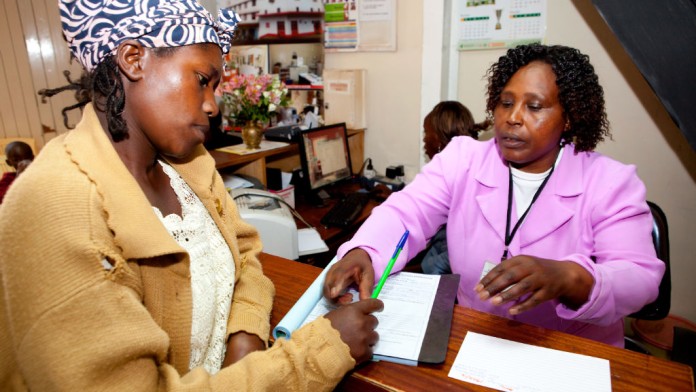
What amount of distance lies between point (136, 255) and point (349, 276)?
51 centimetres

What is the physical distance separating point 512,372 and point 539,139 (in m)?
0.76

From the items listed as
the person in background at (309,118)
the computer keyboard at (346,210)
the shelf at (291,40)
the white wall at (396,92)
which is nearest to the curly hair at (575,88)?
the computer keyboard at (346,210)

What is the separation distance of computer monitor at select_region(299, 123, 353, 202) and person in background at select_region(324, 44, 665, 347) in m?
1.24

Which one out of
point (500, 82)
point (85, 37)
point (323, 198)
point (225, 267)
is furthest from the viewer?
point (323, 198)

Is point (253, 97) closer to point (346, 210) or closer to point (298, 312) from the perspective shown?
point (346, 210)

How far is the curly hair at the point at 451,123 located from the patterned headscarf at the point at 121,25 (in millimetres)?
1911

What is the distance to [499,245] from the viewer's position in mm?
1364

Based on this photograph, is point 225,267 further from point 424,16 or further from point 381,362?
point 424,16

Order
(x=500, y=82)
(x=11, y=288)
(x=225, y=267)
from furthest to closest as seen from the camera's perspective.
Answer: (x=500, y=82) < (x=225, y=267) < (x=11, y=288)

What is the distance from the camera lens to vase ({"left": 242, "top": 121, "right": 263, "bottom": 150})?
2523mm

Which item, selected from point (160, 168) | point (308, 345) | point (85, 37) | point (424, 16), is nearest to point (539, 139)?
point (308, 345)

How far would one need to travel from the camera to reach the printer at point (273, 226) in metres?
1.86

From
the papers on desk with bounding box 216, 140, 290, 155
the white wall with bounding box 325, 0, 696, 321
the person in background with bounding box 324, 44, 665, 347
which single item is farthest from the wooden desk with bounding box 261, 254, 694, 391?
the white wall with bounding box 325, 0, 696, 321

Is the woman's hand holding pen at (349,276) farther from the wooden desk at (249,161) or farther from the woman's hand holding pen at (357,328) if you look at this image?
the wooden desk at (249,161)
